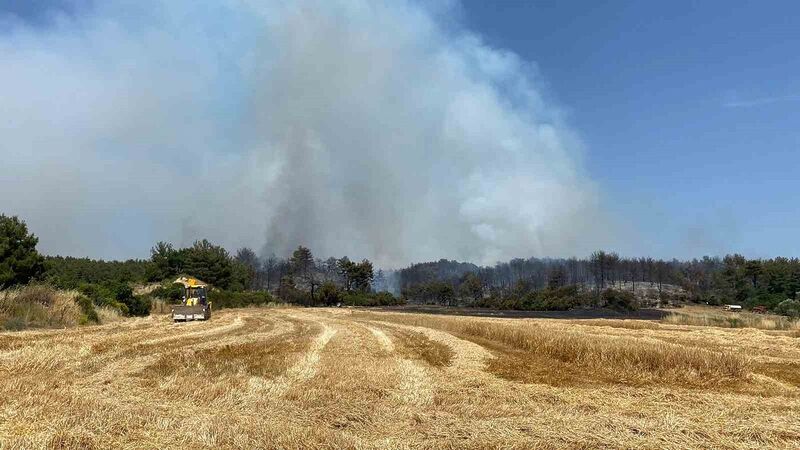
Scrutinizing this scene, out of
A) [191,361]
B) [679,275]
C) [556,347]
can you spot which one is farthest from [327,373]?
[679,275]

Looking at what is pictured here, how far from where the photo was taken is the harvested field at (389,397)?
26.2 ft

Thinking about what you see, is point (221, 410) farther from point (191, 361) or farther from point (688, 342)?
point (688, 342)

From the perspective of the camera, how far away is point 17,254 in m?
47.6

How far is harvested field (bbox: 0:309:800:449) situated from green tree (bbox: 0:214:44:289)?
31.0 m

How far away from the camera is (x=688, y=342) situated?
26.1 m

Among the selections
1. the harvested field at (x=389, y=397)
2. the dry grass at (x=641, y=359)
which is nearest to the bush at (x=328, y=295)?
the harvested field at (x=389, y=397)

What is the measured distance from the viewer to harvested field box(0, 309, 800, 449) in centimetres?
799

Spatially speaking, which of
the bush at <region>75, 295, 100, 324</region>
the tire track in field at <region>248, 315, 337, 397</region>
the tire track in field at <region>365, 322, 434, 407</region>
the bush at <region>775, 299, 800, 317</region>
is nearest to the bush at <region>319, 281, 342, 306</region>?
the bush at <region>75, 295, 100, 324</region>

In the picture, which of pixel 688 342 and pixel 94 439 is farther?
pixel 688 342

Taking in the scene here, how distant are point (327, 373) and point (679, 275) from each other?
196 m

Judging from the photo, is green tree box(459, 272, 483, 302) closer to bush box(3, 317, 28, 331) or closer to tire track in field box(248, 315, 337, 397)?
bush box(3, 317, 28, 331)

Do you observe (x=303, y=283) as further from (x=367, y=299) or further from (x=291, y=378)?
(x=291, y=378)

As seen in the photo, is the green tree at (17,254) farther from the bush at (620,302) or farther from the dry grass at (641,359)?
the bush at (620,302)

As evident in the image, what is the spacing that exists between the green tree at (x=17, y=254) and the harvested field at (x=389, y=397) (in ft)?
102
